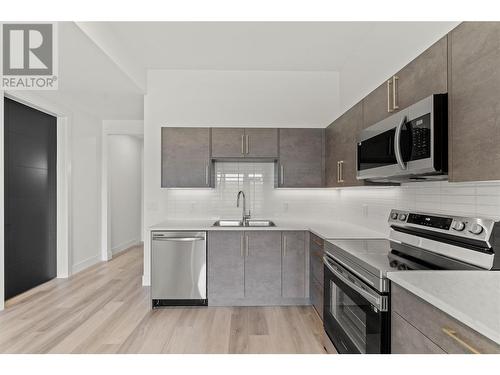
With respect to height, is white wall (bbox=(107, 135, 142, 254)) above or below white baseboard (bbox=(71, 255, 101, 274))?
above

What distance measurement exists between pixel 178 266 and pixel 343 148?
206cm

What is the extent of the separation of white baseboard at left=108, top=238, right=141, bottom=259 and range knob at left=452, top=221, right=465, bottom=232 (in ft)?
17.5

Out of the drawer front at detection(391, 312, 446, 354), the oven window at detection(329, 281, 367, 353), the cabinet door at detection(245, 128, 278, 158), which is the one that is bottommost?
the oven window at detection(329, 281, 367, 353)

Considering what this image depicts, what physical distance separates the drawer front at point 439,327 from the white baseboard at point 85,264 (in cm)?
441

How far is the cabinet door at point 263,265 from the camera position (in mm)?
3094

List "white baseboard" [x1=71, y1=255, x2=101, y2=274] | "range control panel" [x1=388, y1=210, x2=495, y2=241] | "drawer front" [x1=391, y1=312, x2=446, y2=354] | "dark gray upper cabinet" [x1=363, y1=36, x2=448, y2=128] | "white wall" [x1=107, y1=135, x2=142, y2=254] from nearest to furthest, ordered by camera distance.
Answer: "drawer front" [x1=391, y1=312, x2=446, y2=354], "range control panel" [x1=388, y1=210, x2=495, y2=241], "dark gray upper cabinet" [x1=363, y1=36, x2=448, y2=128], "white baseboard" [x1=71, y1=255, x2=101, y2=274], "white wall" [x1=107, y1=135, x2=142, y2=254]

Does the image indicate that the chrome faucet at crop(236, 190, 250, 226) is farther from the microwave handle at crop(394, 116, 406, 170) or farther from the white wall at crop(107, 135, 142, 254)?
the white wall at crop(107, 135, 142, 254)

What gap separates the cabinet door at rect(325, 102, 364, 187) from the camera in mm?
2521

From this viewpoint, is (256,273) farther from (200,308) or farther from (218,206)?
(218,206)

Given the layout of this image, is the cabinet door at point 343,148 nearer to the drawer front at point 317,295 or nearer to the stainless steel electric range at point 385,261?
the stainless steel electric range at point 385,261

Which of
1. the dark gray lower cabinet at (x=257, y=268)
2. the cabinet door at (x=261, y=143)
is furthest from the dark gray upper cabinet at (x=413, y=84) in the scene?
the dark gray lower cabinet at (x=257, y=268)

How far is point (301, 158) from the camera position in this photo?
3531 millimetres

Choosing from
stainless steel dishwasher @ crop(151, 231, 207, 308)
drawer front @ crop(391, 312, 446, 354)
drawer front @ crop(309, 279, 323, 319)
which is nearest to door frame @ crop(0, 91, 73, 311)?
stainless steel dishwasher @ crop(151, 231, 207, 308)

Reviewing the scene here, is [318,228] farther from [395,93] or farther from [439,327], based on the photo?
[439,327]
